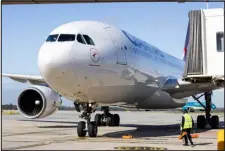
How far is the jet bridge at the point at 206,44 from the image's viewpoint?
942 cm

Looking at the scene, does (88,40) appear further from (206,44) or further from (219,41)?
(219,41)

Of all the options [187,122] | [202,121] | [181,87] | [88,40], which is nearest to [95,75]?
[88,40]

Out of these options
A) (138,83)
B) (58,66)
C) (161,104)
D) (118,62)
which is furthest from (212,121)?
(58,66)

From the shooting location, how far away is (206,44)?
31.9ft

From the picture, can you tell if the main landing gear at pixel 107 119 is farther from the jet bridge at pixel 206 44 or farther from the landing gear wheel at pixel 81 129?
the jet bridge at pixel 206 44

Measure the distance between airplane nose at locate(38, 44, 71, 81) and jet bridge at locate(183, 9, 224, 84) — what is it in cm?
373

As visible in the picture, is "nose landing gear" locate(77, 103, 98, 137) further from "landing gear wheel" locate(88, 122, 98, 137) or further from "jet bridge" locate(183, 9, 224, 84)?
"jet bridge" locate(183, 9, 224, 84)

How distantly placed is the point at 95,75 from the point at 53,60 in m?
1.58

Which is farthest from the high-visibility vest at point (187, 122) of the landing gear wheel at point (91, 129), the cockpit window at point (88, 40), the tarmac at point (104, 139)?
the cockpit window at point (88, 40)

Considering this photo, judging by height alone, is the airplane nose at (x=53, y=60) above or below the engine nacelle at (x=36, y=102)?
above

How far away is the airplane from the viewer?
11.8 metres

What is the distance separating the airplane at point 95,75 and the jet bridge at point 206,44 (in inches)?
126

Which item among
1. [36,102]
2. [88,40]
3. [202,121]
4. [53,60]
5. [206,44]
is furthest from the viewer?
[202,121]

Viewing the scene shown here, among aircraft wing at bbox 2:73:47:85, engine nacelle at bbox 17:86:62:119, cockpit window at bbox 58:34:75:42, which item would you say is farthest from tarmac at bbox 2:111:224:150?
cockpit window at bbox 58:34:75:42
